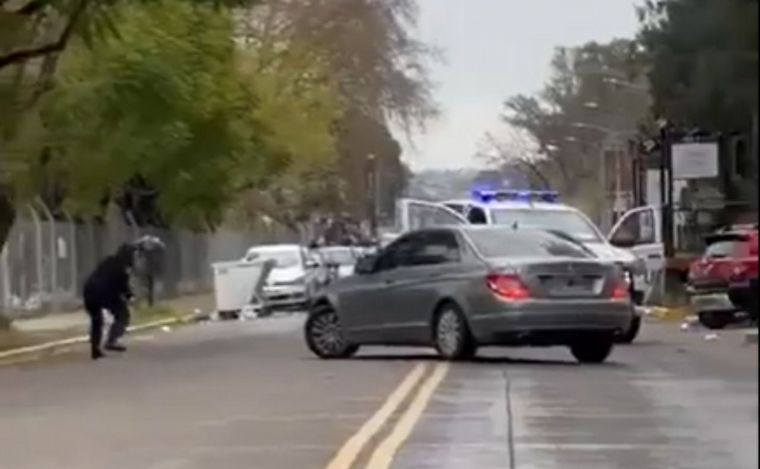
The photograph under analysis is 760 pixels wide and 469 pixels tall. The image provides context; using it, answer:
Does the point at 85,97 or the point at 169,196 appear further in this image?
the point at 169,196

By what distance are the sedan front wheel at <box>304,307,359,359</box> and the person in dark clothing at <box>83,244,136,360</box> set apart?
13.8 ft

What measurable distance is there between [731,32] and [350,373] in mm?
17912

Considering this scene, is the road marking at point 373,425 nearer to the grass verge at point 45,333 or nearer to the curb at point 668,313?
the grass verge at point 45,333

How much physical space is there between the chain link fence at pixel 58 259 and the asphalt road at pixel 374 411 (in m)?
15.7

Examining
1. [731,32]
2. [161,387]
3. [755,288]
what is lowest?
[161,387]

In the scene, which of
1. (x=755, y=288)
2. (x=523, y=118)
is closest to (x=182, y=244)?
(x=523, y=118)

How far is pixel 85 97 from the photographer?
30375 mm

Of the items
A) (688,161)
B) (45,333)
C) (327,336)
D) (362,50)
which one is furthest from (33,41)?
(362,50)

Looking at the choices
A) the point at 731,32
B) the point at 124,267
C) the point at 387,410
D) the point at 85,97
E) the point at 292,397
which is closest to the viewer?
the point at 731,32

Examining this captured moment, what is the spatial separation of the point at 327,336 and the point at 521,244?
3039mm

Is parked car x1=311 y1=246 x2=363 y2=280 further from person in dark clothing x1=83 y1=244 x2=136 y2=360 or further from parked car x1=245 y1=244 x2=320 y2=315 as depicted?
person in dark clothing x1=83 y1=244 x2=136 y2=360

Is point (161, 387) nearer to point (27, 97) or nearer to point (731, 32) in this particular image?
point (27, 97)

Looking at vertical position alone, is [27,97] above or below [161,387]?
above

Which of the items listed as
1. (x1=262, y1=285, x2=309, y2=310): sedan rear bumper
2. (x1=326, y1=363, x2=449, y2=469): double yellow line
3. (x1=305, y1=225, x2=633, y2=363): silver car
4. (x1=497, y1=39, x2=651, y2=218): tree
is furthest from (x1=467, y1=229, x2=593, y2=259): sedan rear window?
(x1=497, y1=39, x2=651, y2=218): tree
